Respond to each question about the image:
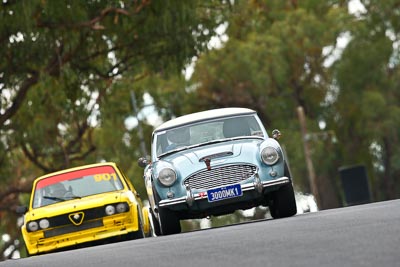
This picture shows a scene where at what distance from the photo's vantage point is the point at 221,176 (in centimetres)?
1892

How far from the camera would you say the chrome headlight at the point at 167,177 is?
1912 centimetres

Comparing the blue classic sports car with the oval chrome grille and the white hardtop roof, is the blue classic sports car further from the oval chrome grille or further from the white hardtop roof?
the white hardtop roof

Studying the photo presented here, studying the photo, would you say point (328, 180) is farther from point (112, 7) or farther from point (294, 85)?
point (112, 7)

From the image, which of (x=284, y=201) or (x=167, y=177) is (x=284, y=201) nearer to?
(x=284, y=201)

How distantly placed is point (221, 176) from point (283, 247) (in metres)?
6.77

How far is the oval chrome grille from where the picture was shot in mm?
18922

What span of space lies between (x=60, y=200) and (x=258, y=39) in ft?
120

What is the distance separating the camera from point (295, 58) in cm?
5878

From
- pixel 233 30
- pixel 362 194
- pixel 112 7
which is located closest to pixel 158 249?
pixel 112 7

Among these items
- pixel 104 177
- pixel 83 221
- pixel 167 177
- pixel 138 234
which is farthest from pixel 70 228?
pixel 167 177

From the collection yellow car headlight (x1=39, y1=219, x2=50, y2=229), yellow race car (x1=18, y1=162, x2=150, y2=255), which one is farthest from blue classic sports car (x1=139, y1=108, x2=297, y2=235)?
yellow car headlight (x1=39, y1=219, x2=50, y2=229)

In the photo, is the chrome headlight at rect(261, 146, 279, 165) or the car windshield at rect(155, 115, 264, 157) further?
the car windshield at rect(155, 115, 264, 157)

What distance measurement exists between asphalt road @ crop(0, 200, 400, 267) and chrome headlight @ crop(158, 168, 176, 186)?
3.15 meters

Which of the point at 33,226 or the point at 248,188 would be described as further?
the point at 33,226
